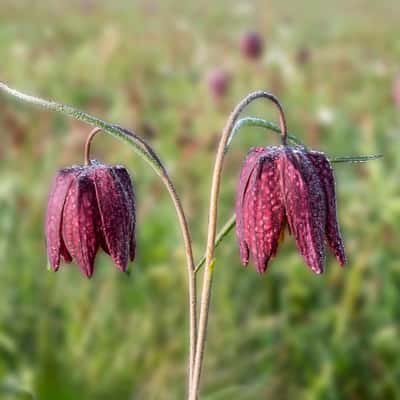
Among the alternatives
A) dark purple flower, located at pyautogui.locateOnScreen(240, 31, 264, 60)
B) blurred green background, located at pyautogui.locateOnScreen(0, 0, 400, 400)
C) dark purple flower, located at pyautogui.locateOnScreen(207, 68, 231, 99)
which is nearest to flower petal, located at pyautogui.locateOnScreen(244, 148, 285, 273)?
blurred green background, located at pyautogui.locateOnScreen(0, 0, 400, 400)

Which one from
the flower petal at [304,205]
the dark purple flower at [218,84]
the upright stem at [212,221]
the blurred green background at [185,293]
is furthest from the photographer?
the dark purple flower at [218,84]

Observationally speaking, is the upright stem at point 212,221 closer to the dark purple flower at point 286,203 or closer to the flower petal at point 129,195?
the dark purple flower at point 286,203

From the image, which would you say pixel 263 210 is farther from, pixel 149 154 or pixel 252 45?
pixel 252 45

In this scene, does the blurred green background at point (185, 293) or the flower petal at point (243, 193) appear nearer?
the flower petal at point (243, 193)

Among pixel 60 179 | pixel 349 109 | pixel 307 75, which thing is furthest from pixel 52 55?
pixel 60 179

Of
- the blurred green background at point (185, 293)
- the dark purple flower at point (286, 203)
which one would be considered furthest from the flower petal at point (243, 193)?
the blurred green background at point (185, 293)

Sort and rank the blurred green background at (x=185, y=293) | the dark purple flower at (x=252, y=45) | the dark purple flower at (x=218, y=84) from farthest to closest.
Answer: the dark purple flower at (x=252, y=45), the dark purple flower at (x=218, y=84), the blurred green background at (x=185, y=293)

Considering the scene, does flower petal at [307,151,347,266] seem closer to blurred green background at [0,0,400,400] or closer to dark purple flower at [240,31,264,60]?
blurred green background at [0,0,400,400]

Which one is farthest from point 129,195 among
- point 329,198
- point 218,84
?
point 218,84
